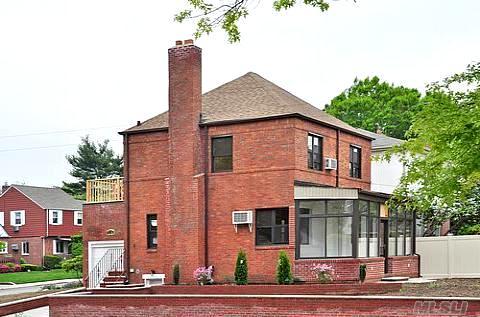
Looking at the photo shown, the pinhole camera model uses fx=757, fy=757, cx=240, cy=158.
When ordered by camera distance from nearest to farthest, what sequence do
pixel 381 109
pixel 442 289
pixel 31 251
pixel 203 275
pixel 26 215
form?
pixel 442 289
pixel 203 275
pixel 31 251
pixel 26 215
pixel 381 109

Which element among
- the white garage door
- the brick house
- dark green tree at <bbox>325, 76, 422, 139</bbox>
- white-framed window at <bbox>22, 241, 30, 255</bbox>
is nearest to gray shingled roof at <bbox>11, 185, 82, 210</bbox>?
white-framed window at <bbox>22, 241, 30, 255</bbox>

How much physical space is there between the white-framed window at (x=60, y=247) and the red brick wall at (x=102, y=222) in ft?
104

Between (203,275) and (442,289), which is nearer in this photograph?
(442,289)

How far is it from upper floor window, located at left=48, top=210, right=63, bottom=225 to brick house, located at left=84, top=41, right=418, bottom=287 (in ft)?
104

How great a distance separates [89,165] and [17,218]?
18.0m

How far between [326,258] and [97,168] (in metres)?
56.8

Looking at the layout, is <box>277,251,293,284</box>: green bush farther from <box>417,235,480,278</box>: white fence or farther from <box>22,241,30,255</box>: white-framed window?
<box>22,241,30,255</box>: white-framed window

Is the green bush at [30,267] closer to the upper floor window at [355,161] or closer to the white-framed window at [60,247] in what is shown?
the white-framed window at [60,247]

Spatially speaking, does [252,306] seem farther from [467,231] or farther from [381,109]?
[381,109]

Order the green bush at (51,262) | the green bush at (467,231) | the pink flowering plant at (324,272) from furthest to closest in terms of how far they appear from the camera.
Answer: the green bush at (51,262)
the green bush at (467,231)
the pink flowering plant at (324,272)

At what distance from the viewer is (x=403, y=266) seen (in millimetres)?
29328

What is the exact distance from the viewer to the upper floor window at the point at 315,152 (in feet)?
88.8

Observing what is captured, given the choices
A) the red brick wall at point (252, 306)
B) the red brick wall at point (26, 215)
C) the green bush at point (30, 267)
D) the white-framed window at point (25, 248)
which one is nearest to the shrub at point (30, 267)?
the green bush at point (30, 267)

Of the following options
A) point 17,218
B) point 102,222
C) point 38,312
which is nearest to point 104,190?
point 102,222
